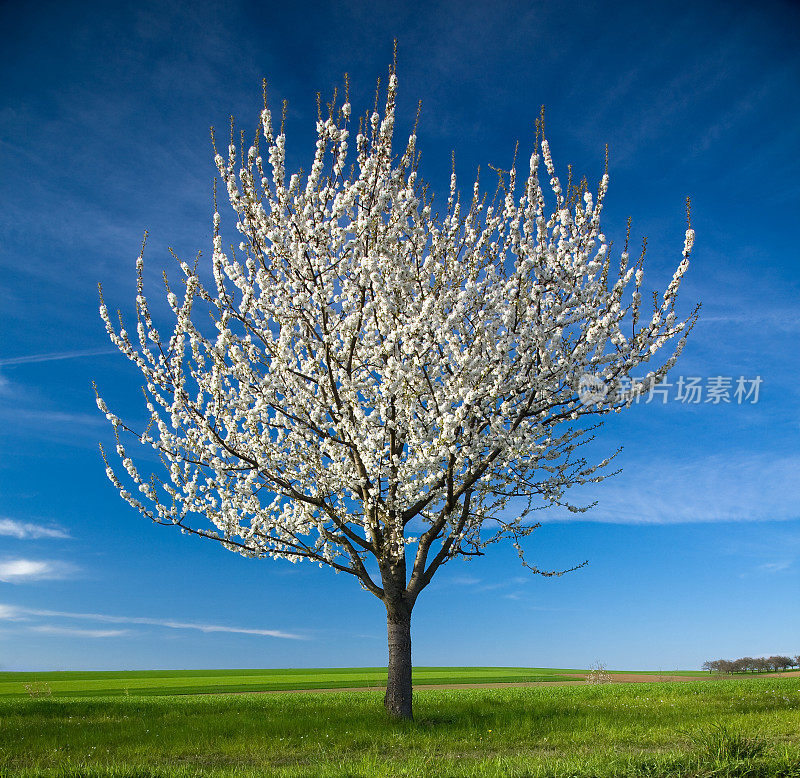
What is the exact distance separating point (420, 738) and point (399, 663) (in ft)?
5.93

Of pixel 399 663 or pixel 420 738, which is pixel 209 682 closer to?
pixel 399 663

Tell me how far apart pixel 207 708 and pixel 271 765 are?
7.94 meters

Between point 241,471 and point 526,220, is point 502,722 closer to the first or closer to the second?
point 241,471

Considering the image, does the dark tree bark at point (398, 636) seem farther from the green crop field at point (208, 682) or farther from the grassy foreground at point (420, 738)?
the green crop field at point (208, 682)

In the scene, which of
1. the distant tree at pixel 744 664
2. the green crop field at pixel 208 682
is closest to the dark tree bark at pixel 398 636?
the green crop field at pixel 208 682

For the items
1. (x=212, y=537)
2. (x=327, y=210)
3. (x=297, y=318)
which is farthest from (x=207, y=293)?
(x=212, y=537)

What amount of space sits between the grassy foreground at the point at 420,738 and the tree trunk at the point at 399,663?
0.42 m

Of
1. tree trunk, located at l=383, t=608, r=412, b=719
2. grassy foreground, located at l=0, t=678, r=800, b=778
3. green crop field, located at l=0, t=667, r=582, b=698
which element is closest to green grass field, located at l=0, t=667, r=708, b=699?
green crop field, located at l=0, t=667, r=582, b=698

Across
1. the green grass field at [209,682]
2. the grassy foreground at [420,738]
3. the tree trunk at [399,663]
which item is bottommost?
the green grass field at [209,682]

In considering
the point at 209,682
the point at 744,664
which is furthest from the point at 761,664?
the point at 209,682

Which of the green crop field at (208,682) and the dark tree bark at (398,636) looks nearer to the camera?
the dark tree bark at (398,636)

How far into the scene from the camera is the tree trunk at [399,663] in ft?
41.7

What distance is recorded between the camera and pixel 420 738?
1113 cm

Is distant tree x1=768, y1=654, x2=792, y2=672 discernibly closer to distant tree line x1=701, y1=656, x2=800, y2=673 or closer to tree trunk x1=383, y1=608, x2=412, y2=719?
distant tree line x1=701, y1=656, x2=800, y2=673
